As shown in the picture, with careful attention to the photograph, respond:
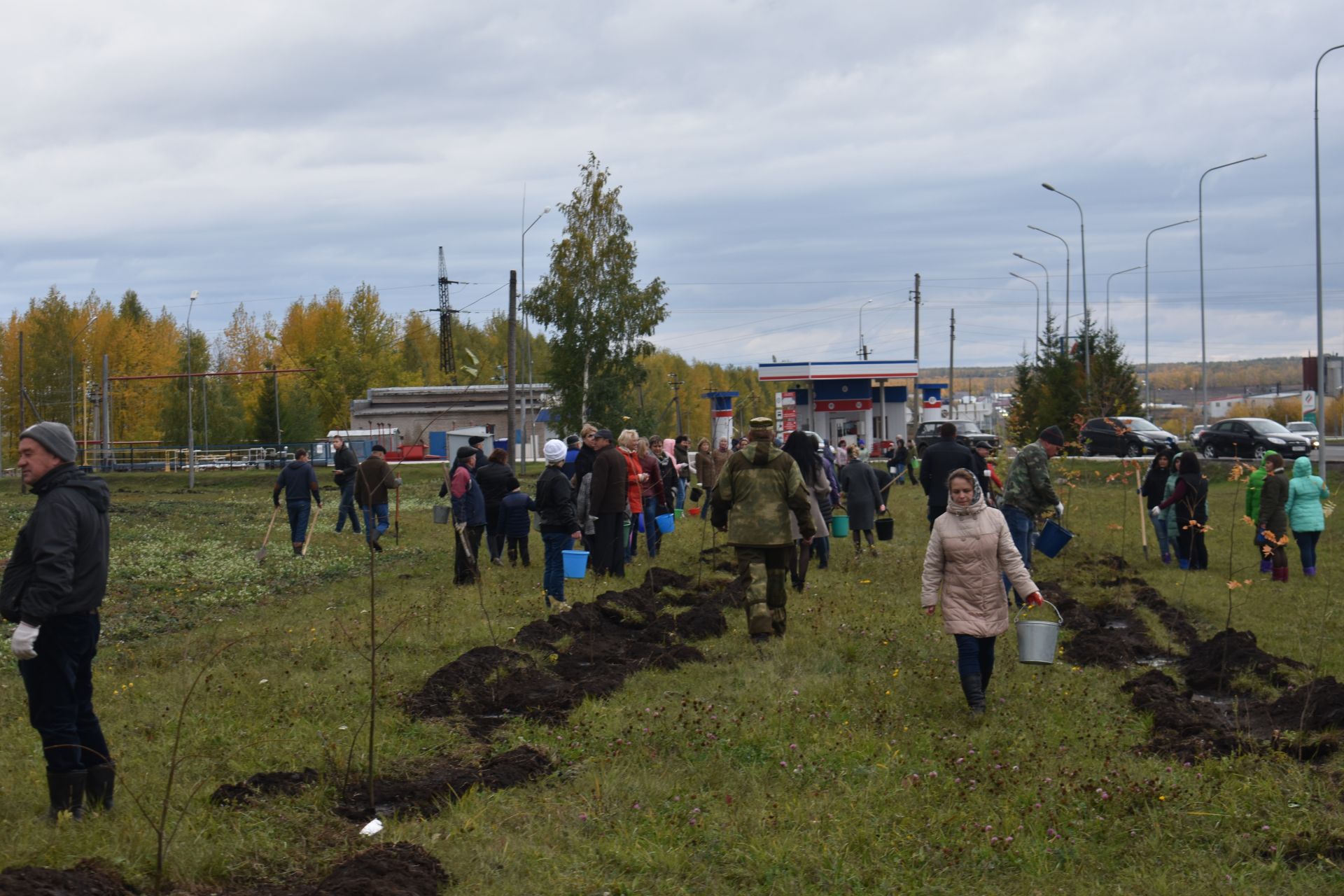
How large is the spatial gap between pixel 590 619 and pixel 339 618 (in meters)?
3.31

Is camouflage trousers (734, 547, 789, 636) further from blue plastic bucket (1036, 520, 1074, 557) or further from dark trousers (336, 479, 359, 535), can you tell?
dark trousers (336, 479, 359, 535)

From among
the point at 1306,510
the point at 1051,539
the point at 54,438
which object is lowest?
the point at 1051,539

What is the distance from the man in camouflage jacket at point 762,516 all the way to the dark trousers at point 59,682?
225 inches

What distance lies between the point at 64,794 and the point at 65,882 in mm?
1309

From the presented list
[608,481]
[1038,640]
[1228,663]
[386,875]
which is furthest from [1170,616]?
[386,875]

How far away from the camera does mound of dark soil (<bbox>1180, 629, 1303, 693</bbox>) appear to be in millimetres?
9617

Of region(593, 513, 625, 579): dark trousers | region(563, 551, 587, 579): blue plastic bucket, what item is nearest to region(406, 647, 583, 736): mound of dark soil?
region(563, 551, 587, 579): blue plastic bucket

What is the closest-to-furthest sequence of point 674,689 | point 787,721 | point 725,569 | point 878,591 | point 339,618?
1. point 787,721
2. point 674,689
3. point 339,618
4. point 878,591
5. point 725,569

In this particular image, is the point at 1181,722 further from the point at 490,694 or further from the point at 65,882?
the point at 65,882

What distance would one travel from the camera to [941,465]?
47.3ft

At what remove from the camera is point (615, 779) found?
671 cm

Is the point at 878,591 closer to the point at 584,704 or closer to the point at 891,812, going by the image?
the point at 584,704

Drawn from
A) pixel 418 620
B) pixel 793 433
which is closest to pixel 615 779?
pixel 418 620

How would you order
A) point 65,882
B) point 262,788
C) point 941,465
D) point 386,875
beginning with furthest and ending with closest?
point 941,465 < point 262,788 < point 386,875 < point 65,882
